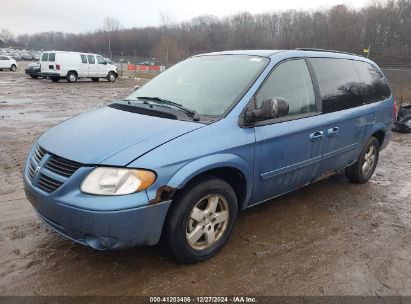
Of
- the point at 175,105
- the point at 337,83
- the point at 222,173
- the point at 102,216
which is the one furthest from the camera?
the point at 337,83

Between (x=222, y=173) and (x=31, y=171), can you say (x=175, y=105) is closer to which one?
(x=222, y=173)

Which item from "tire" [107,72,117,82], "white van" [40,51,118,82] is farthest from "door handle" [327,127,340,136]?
"tire" [107,72,117,82]

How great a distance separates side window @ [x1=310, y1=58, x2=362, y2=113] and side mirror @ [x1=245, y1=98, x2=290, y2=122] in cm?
109

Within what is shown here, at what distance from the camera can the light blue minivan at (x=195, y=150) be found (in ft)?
8.94

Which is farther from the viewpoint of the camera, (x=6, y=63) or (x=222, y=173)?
(x=6, y=63)

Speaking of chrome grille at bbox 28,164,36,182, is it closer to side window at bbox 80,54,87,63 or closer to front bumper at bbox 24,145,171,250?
front bumper at bbox 24,145,171,250

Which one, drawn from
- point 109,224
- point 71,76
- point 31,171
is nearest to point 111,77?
point 71,76

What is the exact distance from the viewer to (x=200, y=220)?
124 inches

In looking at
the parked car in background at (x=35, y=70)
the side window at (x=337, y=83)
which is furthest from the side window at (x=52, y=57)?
the side window at (x=337, y=83)

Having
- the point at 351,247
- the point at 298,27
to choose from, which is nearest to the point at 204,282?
the point at 351,247

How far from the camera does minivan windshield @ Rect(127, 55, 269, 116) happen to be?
351cm

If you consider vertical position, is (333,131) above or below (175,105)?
below

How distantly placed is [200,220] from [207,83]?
1.41m

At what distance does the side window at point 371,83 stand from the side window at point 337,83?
6.4 inches
